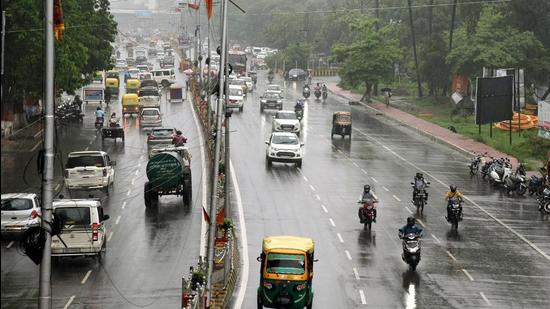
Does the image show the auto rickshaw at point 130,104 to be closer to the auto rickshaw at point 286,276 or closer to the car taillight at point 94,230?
the car taillight at point 94,230

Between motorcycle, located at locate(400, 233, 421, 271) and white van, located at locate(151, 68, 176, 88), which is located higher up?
white van, located at locate(151, 68, 176, 88)

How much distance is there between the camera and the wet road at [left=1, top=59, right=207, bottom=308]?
2623 cm

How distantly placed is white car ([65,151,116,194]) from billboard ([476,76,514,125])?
95.7 ft

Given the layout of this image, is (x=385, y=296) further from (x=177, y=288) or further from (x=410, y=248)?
(x=177, y=288)

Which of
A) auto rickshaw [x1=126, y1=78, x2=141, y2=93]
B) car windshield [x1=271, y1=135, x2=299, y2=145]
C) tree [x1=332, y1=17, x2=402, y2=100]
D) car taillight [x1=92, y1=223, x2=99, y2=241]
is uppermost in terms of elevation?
tree [x1=332, y1=17, x2=402, y2=100]

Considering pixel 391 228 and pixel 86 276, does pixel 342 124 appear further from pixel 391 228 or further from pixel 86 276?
pixel 86 276

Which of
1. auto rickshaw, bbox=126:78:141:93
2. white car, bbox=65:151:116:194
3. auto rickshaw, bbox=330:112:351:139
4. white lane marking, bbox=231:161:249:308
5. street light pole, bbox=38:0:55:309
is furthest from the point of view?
auto rickshaw, bbox=126:78:141:93

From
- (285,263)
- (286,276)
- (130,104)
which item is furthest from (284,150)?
(130,104)

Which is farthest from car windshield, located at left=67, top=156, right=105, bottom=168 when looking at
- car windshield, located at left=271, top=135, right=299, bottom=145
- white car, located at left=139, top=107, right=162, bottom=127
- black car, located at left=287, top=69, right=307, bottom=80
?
black car, located at left=287, top=69, right=307, bottom=80

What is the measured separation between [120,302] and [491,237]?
1522cm

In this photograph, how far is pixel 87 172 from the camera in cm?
4219

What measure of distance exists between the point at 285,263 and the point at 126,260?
7157 mm

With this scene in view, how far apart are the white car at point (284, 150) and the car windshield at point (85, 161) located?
11691 millimetres

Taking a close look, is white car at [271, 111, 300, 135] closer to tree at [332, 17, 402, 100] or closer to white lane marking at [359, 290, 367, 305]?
tree at [332, 17, 402, 100]
